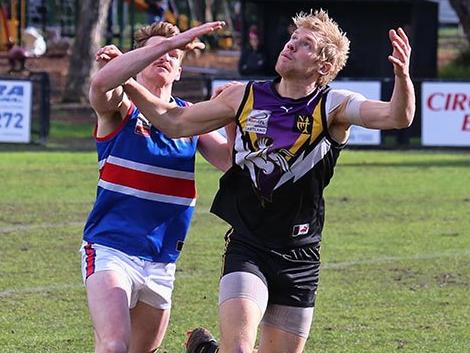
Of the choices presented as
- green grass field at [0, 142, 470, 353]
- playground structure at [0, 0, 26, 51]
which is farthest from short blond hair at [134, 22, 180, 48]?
playground structure at [0, 0, 26, 51]

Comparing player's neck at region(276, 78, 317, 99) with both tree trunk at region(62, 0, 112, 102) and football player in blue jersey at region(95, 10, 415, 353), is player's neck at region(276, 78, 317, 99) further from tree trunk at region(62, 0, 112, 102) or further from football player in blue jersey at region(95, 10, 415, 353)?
tree trunk at region(62, 0, 112, 102)

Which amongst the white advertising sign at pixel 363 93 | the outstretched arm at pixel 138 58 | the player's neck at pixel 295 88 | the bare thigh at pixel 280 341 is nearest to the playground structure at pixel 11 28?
the white advertising sign at pixel 363 93

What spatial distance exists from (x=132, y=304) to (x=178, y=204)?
0.54m

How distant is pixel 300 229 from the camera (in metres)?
6.16

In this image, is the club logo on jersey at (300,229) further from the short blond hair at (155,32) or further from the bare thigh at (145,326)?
the short blond hair at (155,32)

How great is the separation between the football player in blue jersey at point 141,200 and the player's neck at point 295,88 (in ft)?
1.62

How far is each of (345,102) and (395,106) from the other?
252mm

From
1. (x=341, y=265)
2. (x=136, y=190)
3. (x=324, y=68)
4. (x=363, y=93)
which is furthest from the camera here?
(x=363, y=93)

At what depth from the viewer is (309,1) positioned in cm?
2975

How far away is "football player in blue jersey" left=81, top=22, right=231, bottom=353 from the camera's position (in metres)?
6.31

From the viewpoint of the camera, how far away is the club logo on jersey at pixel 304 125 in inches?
237

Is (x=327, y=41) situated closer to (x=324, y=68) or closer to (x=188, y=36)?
(x=324, y=68)

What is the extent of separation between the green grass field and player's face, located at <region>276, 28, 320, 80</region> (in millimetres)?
2667

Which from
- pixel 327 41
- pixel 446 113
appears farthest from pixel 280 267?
pixel 446 113
